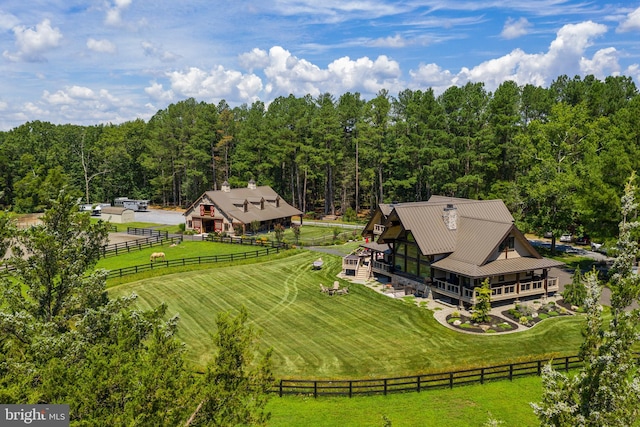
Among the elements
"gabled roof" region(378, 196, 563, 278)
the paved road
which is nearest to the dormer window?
"gabled roof" region(378, 196, 563, 278)

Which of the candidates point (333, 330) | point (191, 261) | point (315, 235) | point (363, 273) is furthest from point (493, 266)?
point (315, 235)

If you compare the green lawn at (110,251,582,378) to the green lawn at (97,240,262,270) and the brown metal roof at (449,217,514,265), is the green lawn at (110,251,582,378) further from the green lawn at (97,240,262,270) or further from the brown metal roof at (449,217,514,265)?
the green lawn at (97,240,262,270)

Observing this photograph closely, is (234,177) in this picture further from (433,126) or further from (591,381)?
(591,381)

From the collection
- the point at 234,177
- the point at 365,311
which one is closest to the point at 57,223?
the point at 365,311

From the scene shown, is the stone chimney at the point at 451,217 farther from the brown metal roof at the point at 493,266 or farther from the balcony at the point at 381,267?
the balcony at the point at 381,267

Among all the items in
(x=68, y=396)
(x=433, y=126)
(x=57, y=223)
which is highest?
(x=433, y=126)
